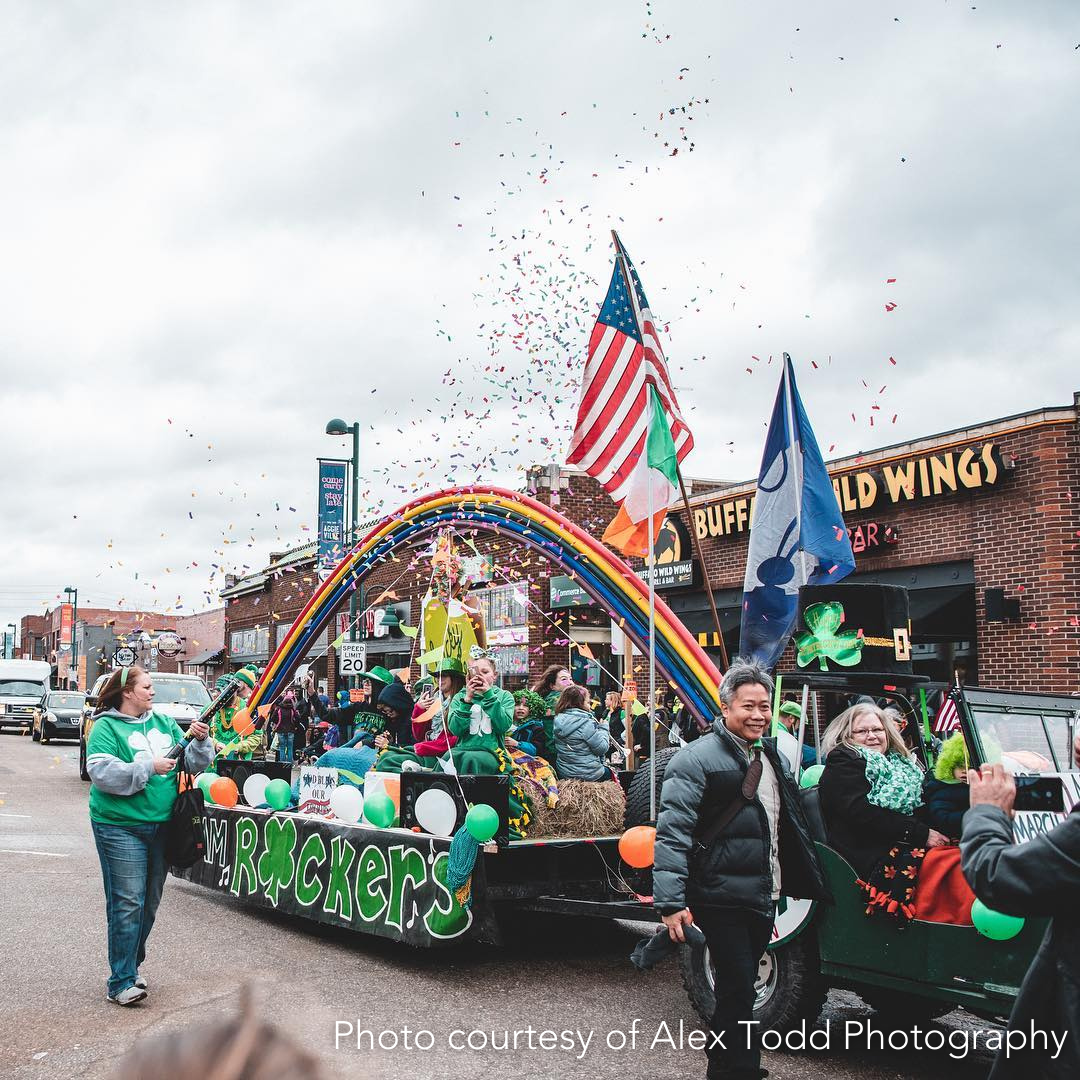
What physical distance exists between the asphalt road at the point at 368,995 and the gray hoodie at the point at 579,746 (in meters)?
1.24

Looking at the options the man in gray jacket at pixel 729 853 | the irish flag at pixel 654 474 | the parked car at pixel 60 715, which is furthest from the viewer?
the parked car at pixel 60 715

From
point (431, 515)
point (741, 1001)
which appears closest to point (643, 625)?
point (431, 515)

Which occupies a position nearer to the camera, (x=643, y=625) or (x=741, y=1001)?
(x=741, y=1001)

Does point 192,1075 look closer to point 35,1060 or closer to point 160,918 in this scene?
point 35,1060

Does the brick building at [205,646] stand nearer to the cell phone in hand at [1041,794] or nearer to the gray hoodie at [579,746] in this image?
the gray hoodie at [579,746]

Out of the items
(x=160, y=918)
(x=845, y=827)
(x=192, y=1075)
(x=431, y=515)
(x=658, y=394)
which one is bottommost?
(x=160, y=918)

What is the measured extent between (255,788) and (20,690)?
3651 centimetres

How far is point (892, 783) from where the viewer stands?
525cm

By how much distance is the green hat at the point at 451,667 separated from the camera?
897 cm

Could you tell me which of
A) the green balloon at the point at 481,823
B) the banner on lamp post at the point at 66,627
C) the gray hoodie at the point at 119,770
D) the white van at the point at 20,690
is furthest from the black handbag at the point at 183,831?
the banner on lamp post at the point at 66,627

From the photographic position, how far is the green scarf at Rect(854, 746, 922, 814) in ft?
17.2

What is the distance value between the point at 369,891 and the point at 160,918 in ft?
7.29

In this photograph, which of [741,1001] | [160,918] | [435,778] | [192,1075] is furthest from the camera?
[160,918]

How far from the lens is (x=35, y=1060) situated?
17.9 ft
